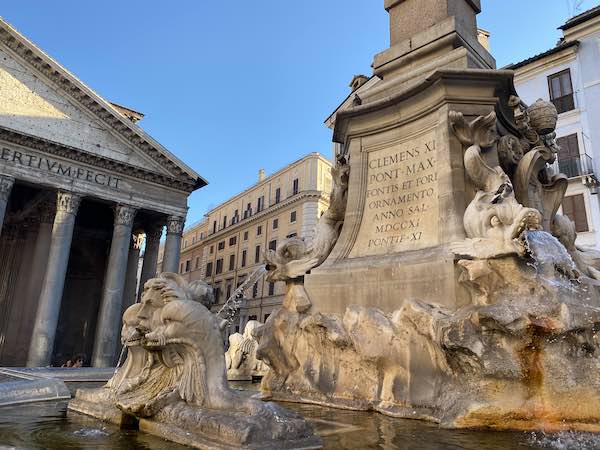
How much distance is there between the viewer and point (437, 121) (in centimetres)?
532

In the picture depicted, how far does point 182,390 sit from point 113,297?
21.6 metres

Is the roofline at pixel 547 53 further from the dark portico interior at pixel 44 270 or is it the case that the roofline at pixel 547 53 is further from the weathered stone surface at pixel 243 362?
the dark portico interior at pixel 44 270

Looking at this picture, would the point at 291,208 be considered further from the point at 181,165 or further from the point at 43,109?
the point at 43,109

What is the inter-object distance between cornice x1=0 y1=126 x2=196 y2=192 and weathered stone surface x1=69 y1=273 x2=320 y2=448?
70.7 feet

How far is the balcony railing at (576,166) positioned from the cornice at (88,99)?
62.1 feet

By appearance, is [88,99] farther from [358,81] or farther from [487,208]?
[487,208]

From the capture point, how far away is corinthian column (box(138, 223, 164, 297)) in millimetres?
27141

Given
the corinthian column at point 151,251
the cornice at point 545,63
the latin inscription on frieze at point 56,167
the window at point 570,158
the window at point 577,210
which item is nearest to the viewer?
the window at point 577,210

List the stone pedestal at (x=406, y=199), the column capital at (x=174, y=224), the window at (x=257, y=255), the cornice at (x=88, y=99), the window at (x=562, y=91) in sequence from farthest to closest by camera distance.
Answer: the window at (x=257, y=255) → the column capital at (x=174, y=224) → the cornice at (x=88, y=99) → the window at (x=562, y=91) → the stone pedestal at (x=406, y=199)

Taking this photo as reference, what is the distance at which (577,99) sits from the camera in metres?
20.8

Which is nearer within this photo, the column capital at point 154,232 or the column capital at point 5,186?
the column capital at point 5,186

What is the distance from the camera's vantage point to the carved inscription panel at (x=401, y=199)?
16.7 feet

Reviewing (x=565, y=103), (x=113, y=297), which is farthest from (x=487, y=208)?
(x=113, y=297)

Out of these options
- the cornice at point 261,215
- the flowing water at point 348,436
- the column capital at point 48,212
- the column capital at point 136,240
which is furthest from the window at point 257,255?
the flowing water at point 348,436
